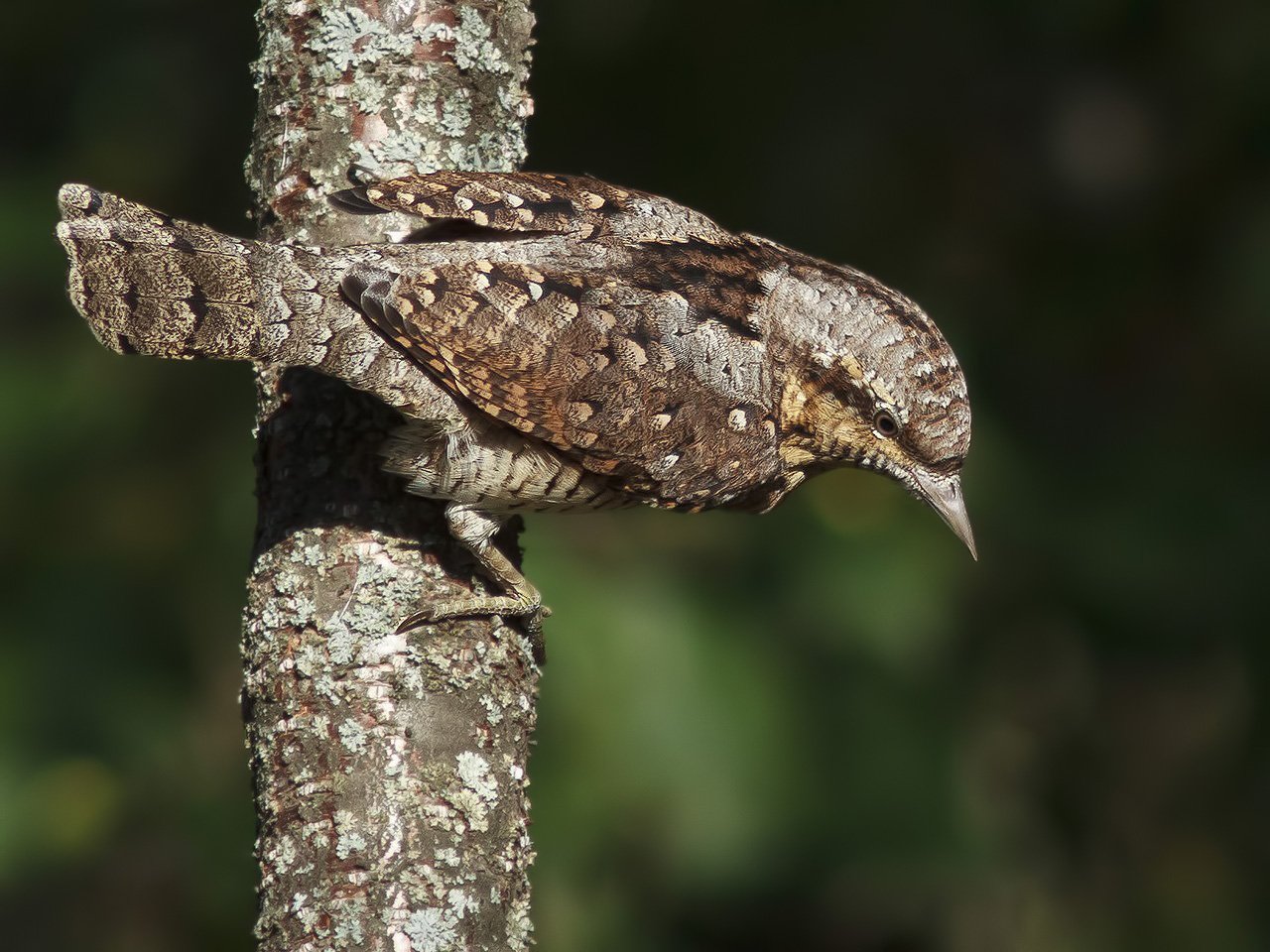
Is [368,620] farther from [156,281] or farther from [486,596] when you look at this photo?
[156,281]

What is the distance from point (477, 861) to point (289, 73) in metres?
1.67

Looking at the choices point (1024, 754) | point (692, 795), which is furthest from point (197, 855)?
point (1024, 754)

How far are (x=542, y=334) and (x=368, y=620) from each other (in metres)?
0.68

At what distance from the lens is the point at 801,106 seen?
250 inches

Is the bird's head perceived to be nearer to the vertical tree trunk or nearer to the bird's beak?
the bird's beak

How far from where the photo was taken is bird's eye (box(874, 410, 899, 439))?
3377 millimetres

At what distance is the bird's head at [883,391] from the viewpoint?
333 centimetres

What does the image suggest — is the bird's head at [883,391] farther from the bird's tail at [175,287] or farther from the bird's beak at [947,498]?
the bird's tail at [175,287]

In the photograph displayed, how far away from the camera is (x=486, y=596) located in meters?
2.90

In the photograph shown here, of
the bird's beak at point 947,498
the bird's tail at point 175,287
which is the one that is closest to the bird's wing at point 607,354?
the bird's tail at point 175,287

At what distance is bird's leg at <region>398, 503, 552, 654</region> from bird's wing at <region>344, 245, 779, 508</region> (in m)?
0.22

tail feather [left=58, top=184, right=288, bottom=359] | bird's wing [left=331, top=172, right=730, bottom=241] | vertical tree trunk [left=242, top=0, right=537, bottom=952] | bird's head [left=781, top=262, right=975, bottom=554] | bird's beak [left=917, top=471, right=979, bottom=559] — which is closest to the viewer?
vertical tree trunk [left=242, top=0, right=537, bottom=952]

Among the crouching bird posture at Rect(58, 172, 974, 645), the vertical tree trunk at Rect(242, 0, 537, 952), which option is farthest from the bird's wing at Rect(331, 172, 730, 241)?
the vertical tree trunk at Rect(242, 0, 537, 952)

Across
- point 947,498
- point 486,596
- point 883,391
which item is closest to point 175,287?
point 486,596
